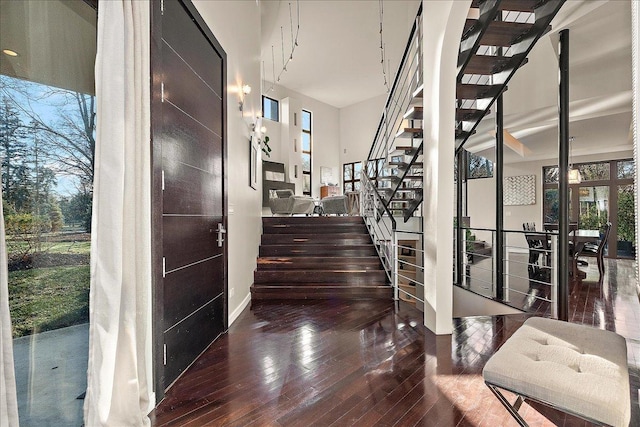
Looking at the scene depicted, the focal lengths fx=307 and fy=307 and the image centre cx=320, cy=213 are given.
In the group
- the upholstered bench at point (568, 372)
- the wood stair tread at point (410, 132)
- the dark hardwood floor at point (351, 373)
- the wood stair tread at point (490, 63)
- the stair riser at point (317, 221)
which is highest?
the wood stair tread at point (490, 63)

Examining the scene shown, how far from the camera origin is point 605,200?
9047mm

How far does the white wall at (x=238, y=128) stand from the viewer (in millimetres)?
3307

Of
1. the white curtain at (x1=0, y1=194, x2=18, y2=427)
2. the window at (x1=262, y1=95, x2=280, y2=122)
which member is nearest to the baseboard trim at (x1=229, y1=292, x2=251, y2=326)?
the white curtain at (x1=0, y1=194, x2=18, y2=427)

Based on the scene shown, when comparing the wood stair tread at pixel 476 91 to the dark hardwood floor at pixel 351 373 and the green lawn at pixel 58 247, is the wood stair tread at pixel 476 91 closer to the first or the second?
the dark hardwood floor at pixel 351 373

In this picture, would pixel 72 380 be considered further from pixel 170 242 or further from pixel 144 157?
pixel 144 157

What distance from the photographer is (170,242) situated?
7.00 feet

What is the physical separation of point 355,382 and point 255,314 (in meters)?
1.87

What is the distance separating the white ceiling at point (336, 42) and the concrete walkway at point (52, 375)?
720cm

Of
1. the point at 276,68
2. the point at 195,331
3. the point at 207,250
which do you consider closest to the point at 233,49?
the point at 207,250

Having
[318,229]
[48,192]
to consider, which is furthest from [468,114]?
[48,192]

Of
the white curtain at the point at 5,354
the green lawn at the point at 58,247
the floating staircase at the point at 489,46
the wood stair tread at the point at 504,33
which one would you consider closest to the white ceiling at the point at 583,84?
the floating staircase at the point at 489,46

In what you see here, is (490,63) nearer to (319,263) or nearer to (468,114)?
(468,114)

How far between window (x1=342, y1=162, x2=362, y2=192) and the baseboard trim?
9.26 meters

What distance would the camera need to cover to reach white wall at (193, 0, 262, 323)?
10.8ft
